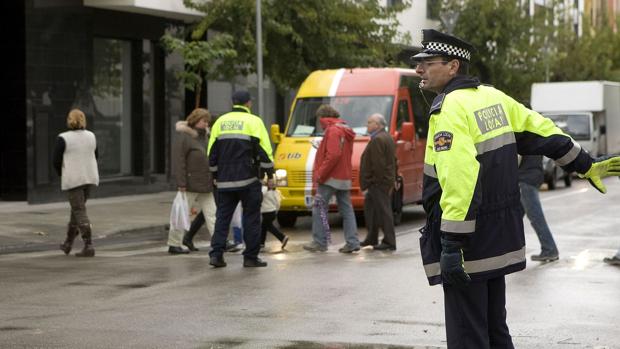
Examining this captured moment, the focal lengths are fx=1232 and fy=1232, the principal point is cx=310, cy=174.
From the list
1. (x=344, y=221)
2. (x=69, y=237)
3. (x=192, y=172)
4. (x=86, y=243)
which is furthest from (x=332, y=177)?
(x=69, y=237)

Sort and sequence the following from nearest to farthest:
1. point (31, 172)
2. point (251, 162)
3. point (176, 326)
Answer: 1. point (176, 326)
2. point (251, 162)
3. point (31, 172)

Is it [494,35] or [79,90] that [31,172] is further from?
[494,35]

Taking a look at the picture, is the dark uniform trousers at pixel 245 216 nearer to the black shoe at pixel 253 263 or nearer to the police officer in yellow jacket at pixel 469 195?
the black shoe at pixel 253 263

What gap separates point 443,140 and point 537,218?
838 centimetres

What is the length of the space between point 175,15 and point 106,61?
6.53 ft

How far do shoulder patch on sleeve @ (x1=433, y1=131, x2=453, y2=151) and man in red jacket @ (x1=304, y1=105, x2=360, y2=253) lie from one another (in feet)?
30.0

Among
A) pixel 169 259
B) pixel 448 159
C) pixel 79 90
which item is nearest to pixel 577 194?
pixel 79 90

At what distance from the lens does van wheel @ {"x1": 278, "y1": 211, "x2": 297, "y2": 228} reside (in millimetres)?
18969

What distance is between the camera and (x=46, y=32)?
22.9 metres

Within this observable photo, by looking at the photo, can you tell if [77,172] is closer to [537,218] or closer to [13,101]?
[537,218]

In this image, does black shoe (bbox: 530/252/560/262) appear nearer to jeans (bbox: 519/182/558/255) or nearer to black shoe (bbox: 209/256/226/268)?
jeans (bbox: 519/182/558/255)

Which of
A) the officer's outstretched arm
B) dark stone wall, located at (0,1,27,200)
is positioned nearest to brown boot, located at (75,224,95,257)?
dark stone wall, located at (0,1,27,200)

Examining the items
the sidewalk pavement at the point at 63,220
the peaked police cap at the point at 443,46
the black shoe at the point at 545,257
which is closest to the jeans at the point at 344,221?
the black shoe at the point at 545,257

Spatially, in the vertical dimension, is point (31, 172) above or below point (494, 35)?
below
